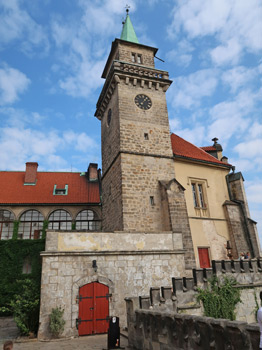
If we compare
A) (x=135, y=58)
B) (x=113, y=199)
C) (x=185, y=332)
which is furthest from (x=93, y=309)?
(x=135, y=58)

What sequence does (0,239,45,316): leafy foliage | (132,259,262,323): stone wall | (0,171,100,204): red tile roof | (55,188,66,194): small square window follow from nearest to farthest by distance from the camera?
(132,259,262,323): stone wall
(0,239,45,316): leafy foliage
(0,171,100,204): red tile roof
(55,188,66,194): small square window

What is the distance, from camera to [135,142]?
18750mm

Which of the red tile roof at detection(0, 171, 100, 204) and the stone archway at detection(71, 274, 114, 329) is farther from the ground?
the red tile roof at detection(0, 171, 100, 204)

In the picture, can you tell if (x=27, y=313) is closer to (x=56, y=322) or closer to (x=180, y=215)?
(x=56, y=322)

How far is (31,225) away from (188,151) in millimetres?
14510

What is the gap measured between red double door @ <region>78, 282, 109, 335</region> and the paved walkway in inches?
23.2

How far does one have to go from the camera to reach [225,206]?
1983 centimetres

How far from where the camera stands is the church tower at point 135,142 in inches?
672

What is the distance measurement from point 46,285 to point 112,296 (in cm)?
296

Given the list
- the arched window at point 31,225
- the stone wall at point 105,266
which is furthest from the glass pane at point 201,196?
the arched window at point 31,225

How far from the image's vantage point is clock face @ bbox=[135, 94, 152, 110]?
2009 cm

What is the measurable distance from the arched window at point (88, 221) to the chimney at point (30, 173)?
6237 millimetres

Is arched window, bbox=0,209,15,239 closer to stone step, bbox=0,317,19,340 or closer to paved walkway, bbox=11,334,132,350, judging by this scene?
stone step, bbox=0,317,19,340

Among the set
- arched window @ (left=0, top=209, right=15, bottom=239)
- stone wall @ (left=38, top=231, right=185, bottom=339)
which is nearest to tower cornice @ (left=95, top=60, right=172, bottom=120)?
stone wall @ (left=38, top=231, right=185, bottom=339)
